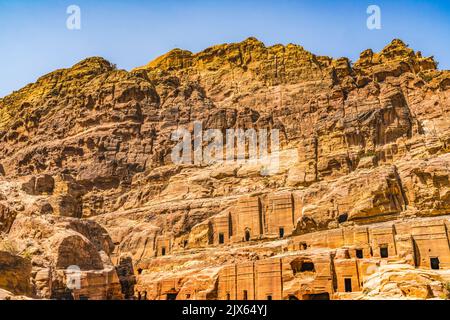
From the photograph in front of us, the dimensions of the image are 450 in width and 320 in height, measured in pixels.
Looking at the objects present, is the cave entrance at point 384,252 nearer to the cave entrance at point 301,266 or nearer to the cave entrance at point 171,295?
the cave entrance at point 301,266

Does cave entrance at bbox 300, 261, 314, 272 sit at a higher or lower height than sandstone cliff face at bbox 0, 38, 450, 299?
lower

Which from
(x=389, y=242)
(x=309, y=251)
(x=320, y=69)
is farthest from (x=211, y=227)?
(x=320, y=69)

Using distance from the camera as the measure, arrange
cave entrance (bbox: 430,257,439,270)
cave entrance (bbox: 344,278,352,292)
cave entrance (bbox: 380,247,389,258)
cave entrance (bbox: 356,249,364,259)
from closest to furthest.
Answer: cave entrance (bbox: 430,257,439,270) < cave entrance (bbox: 344,278,352,292) < cave entrance (bbox: 380,247,389,258) < cave entrance (bbox: 356,249,364,259)

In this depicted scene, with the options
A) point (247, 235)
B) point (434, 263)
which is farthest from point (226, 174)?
point (434, 263)

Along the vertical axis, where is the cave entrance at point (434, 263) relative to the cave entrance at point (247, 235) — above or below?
below

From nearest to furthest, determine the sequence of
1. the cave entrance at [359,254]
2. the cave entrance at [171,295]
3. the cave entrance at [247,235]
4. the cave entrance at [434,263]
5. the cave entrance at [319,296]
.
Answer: the cave entrance at [434,263] < the cave entrance at [319,296] < the cave entrance at [359,254] < the cave entrance at [171,295] < the cave entrance at [247,235]

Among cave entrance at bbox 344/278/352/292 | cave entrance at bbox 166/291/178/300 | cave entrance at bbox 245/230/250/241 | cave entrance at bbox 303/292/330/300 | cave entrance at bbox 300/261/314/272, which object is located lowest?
cave entrance at bbox 303/292/330/300

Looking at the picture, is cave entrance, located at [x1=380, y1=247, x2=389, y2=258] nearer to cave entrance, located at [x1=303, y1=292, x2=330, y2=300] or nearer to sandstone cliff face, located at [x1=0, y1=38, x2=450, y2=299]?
sandstone cliff face, located at [x1=0, y1=38, x2=450, y2=299]

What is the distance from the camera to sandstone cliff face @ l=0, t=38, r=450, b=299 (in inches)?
2291

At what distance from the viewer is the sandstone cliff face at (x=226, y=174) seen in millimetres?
58188

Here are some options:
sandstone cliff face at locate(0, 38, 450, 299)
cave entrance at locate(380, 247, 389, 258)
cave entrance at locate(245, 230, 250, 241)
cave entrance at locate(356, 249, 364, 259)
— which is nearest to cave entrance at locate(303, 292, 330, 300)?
sandstone cliff face at locate(0, 38, 450, 299)

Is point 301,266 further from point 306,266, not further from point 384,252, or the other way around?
point 384,252

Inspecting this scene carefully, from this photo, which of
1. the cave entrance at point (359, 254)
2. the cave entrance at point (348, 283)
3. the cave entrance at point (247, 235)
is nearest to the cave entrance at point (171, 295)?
the cave entrance at point (247, 235)

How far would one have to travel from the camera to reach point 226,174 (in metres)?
87.2
